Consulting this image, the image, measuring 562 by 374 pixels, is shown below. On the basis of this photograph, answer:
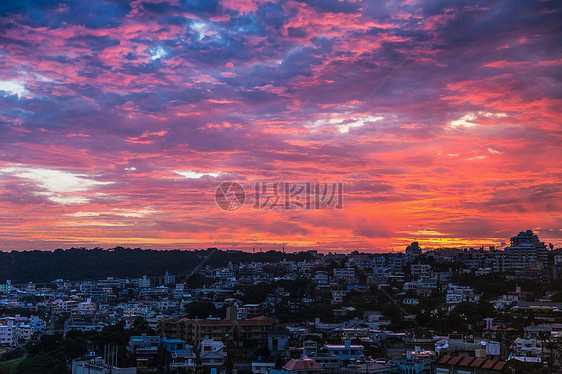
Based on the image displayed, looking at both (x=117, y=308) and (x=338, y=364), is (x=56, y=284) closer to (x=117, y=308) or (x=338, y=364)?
(x=117, y=308)

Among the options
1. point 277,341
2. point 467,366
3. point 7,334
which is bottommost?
point 7,334

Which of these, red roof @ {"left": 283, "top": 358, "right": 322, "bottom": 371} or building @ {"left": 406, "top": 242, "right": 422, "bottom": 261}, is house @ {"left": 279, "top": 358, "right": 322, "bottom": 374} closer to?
red roof @ {"left": 283, "top": 358, "right": 322, "bottom": 371}

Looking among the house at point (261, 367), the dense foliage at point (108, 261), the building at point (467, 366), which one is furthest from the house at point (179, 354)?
the dense foliage at point (108, 261)

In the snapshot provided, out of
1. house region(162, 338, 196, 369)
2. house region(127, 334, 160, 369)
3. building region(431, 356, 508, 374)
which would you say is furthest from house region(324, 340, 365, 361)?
house region(127, 334, 160, 369)

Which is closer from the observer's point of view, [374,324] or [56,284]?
[374,324]

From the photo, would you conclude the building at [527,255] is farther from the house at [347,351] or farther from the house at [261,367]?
the house at [261,367]

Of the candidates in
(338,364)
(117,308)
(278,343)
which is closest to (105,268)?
(117,308)

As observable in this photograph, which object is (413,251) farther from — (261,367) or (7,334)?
(261,367)

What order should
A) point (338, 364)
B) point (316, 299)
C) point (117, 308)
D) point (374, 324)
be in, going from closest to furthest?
point (338, 364) → point (374, 324) → point (316, 299) → point (117, 308)

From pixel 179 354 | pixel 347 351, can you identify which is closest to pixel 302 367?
pixel 347 351
